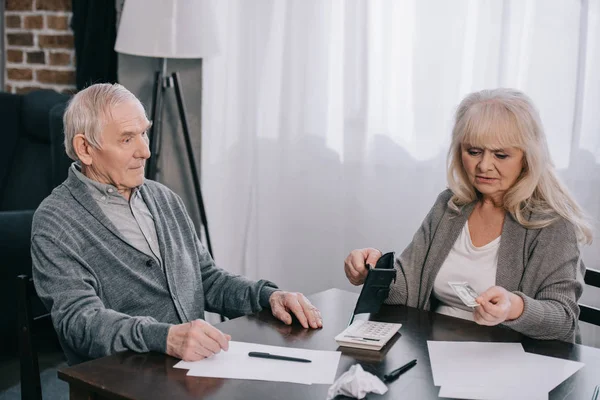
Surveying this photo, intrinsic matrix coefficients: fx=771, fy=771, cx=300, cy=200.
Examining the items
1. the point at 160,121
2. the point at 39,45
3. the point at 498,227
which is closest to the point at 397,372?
the point at 498,227

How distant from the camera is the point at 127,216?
6.25 feet

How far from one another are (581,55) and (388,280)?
3.55 feet

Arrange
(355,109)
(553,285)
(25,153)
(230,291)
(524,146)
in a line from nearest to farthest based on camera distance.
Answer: (553,285) < (524,146) < (230,291) < (355,109) < (25,153)

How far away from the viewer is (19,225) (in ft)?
9.93

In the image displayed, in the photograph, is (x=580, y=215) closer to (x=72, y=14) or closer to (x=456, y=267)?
(x=456, y=267)

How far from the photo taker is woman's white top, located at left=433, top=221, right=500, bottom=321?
1891mm

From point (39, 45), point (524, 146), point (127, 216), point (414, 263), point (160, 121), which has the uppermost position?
point (39, 45)

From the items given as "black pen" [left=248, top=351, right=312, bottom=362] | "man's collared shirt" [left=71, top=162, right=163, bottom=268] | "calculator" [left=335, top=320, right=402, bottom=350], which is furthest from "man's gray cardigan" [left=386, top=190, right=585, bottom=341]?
"man's collared shirt" [left=71, top=162, right=163, bottom=268]

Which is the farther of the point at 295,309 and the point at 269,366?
the point at 295,309

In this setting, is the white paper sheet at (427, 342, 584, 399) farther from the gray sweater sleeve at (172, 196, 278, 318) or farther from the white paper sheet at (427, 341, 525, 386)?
the gray sweater sleeve at (172, 196, 278, 318)

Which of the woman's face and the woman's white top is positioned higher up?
the woman's face

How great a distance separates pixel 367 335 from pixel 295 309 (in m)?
0.20

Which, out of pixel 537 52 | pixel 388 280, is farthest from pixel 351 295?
pixel 537 52

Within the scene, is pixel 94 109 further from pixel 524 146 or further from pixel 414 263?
pixel 524 146
